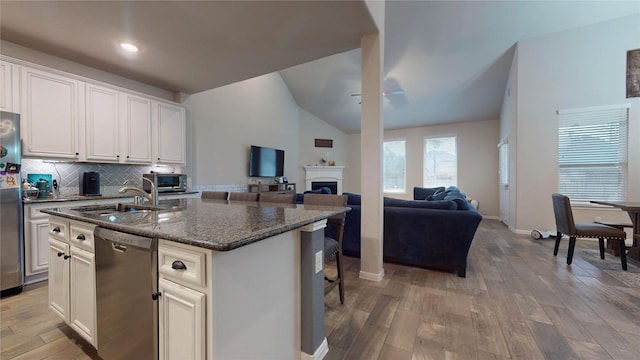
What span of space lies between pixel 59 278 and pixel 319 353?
1896mm

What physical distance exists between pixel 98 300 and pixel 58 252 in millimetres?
677

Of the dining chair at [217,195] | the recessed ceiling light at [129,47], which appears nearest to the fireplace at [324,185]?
the dining chair at [217,195]

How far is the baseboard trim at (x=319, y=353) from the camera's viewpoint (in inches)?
57.7

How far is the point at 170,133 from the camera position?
396 centimetres

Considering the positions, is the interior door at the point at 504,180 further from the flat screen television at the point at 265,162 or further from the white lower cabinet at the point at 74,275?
the white lower cabinet at the point at 74,275

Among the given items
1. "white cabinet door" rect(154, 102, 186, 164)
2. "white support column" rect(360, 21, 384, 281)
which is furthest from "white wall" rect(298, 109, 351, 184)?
"white support column" rect(360, 21, 384, 281)

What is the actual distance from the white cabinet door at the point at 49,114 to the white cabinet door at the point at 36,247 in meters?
0.78

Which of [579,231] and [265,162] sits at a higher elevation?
[265,162]

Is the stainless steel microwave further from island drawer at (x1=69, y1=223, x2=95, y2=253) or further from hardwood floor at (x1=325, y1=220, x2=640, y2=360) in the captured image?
hardwood floor at (x1=325, y1=220, x2=640, y2=360)

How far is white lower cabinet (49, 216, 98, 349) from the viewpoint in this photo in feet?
4.82

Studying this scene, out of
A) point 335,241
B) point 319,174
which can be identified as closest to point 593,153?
point 335,241

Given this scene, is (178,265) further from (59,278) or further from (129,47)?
(129,47)

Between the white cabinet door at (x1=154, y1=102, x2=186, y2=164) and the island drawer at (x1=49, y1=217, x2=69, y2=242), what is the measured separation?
215cm

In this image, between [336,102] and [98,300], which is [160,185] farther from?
[336,102]
